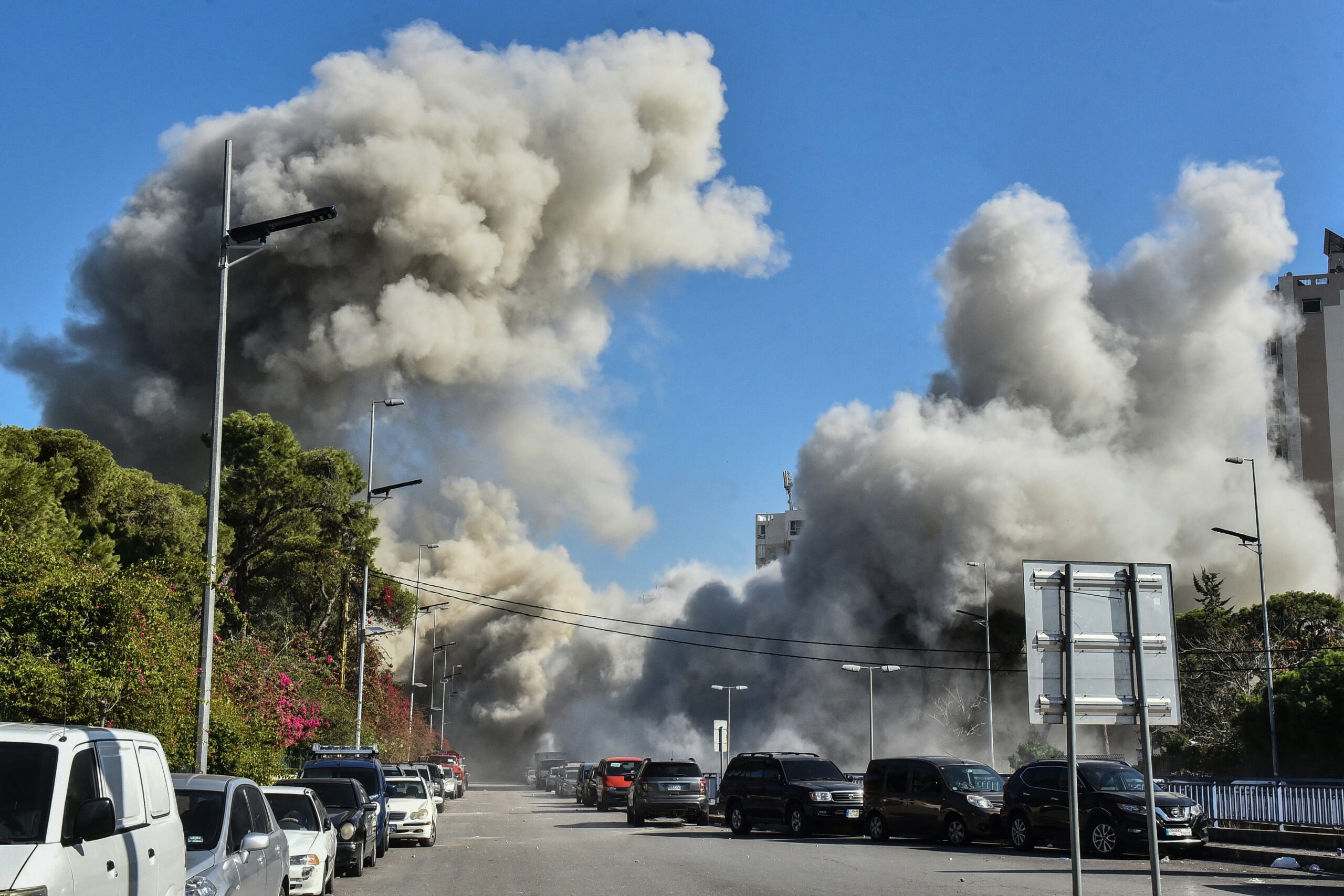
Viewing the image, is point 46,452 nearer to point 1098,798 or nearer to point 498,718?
point 1098,798

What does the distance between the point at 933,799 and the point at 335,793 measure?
10642 millimetres

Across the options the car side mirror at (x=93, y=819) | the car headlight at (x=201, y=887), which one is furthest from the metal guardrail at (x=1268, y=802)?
the car side mirror at (x=93, y=819)

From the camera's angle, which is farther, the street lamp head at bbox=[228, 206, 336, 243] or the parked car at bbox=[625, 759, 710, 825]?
the parked car at bbox=[625, 759, 710, 825]

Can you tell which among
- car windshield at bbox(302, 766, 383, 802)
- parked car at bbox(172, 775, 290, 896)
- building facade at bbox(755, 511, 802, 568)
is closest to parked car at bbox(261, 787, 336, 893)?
parked car at bbox(172, 775, 290, 896)

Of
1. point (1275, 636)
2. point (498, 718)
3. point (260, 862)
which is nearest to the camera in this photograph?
point (260, 862)

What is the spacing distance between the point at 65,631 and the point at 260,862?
156 inches

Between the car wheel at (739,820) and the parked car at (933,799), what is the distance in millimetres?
2696

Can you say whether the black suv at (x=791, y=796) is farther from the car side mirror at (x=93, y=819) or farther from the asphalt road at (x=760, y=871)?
the car side mirror at (x=93, y=819)

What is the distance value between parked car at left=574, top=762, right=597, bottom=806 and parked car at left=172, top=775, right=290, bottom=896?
31.5 metres

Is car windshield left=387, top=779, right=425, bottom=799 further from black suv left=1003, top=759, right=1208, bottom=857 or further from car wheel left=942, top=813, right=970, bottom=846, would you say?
black suv left=1003, top=759, right=1208, bottom=857

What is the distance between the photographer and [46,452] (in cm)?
3044

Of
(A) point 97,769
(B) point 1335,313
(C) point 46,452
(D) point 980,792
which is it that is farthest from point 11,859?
(B) point 1335,313

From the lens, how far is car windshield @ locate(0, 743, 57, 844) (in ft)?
19.4

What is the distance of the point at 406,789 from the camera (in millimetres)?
23422
